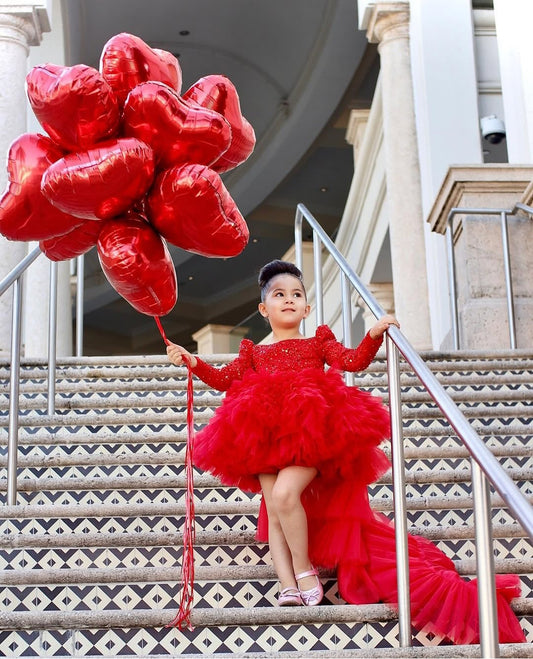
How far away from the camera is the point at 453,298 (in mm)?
7516

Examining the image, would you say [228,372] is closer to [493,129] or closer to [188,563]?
[188,563]

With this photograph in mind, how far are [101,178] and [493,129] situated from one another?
7585 mm

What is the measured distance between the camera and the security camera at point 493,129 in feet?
33.0

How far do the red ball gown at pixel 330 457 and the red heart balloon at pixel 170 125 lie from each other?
2.66 ft

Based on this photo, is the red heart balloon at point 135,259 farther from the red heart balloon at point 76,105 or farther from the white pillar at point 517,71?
the white pillar at point 517,71

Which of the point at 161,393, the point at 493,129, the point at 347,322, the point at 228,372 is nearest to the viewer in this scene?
the point at 228,372

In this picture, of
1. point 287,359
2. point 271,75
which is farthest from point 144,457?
point 271,75

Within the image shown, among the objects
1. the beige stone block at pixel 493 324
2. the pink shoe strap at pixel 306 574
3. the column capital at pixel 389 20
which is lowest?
the pink shoe strap at pixel 306 574

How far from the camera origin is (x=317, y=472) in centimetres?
360

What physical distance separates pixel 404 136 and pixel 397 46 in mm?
902

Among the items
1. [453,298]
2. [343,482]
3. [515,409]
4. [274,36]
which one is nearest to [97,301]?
[274,36]

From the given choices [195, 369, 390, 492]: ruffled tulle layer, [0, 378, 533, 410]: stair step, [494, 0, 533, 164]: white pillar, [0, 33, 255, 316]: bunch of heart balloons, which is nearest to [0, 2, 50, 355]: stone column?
[0, 378, 533, 410]: stair step

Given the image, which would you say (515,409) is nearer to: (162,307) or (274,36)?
(162,307)

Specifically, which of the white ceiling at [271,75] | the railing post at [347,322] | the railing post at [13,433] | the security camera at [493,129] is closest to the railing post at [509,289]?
the railing post at [347,322]
